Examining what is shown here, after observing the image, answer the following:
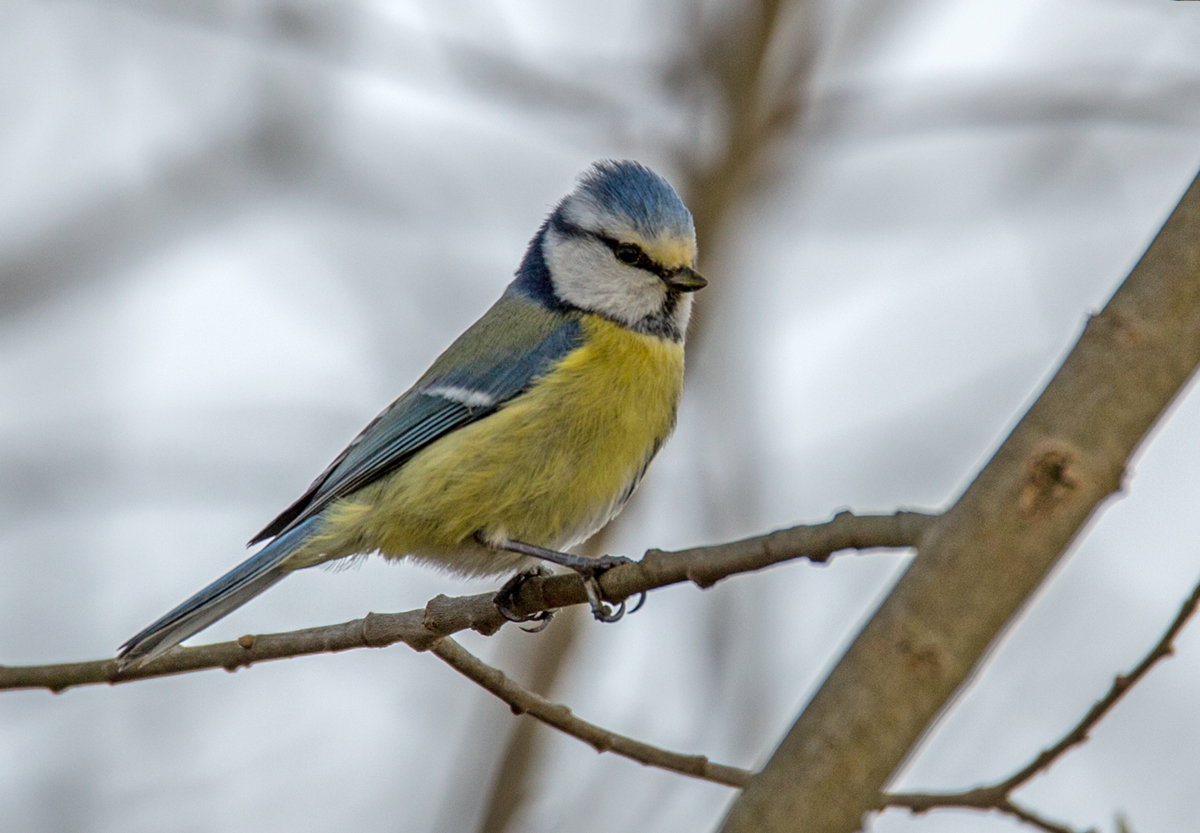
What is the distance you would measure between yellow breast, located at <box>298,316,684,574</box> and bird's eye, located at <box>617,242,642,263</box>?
12.4 inches

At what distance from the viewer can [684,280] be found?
12.3 ft

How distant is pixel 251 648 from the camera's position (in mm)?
2758

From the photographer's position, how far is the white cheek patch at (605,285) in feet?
12.3

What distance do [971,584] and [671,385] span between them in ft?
8.23

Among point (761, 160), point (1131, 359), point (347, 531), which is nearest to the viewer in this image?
point (1131, 359)

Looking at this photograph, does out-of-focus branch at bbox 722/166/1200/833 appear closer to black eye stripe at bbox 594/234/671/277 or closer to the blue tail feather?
the blue tail feather

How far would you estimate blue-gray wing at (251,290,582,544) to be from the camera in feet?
11.8

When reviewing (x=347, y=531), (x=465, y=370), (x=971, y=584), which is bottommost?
(x=971, y=584)

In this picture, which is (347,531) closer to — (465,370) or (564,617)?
(465,370)

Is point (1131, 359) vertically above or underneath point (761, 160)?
underneath

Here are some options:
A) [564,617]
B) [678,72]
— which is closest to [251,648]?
[564,617]

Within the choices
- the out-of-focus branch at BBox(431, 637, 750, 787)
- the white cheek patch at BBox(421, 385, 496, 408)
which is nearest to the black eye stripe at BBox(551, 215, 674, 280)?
the white cheek patch at BBox(421, 385, 496, 408)

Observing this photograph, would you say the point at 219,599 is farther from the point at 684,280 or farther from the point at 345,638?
the point at 684,280

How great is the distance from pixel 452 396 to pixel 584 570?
1432 mm
